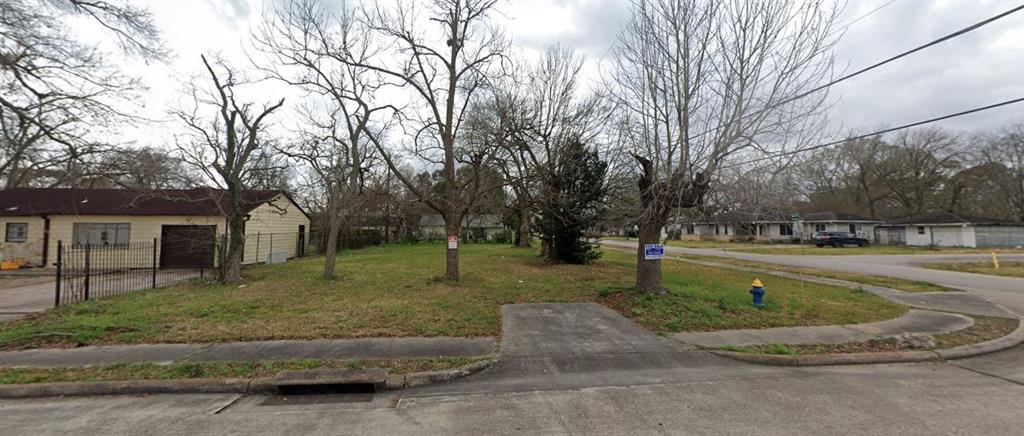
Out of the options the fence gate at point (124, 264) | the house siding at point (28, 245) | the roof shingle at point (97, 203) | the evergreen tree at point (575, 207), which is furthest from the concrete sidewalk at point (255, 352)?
the house siding at point (28, 245)

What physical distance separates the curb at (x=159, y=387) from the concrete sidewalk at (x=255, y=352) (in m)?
0.67

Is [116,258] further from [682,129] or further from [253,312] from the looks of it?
[682,129]

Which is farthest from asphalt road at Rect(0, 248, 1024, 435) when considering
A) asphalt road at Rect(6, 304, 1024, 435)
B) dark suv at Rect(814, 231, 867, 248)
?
dark suv at Rect(814, 231, 867, 248)

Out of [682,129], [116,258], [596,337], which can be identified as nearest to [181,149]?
[116,258]

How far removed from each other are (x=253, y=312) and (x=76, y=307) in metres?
3.89

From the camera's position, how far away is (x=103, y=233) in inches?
701

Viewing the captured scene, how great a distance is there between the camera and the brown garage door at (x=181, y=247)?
17609mm

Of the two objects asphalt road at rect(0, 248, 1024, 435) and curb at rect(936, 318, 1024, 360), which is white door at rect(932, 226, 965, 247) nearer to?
curb at rect(936, 318, 1024, 360)

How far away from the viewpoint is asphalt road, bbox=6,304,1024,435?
3.56 m

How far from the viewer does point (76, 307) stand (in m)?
8.24

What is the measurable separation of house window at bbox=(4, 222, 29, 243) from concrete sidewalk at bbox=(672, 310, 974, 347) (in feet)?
87.9

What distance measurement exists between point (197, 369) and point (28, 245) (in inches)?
855

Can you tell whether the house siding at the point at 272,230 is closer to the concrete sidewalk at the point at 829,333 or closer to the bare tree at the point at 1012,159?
the concrete sidewalk at the point at 829,333

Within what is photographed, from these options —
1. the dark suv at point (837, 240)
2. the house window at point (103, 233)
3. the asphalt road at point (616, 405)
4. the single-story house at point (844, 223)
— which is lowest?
the asphalt road at point (616, 405)
